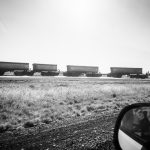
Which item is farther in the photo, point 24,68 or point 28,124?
point 24,68

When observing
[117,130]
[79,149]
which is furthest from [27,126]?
[117,130]

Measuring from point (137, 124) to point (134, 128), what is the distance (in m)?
0.07

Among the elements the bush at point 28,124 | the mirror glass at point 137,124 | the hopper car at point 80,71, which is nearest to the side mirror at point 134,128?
the mirror glass at point 137,124

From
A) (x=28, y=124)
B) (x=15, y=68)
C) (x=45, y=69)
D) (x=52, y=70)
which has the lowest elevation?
(x=28, y=124)

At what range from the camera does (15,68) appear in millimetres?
43031

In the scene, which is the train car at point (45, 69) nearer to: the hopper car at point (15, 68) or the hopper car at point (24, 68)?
the hopper car at point (24, 68)

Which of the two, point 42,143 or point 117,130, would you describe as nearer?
point 117,130

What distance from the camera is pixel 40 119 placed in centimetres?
807

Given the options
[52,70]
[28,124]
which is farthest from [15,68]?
[28,124]

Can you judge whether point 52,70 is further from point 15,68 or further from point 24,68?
point 15,68

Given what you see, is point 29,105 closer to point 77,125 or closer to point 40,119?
point 40,119

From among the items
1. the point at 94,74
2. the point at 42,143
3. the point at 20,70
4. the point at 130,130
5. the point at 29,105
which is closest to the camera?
the point at 130,130

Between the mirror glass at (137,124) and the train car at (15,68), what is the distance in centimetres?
4271

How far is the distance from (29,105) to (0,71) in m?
33.8
